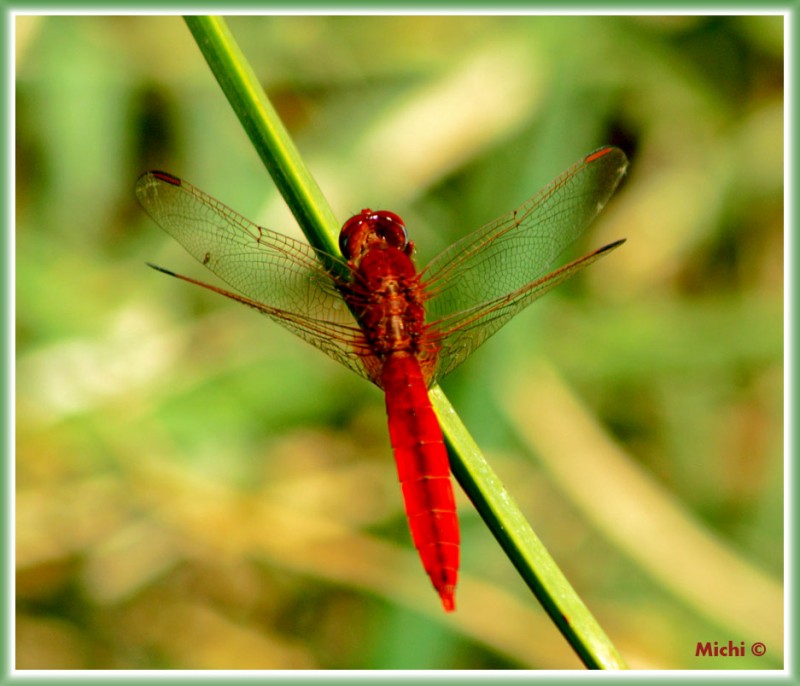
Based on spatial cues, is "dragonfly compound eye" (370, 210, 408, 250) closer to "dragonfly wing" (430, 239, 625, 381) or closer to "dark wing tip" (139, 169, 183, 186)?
"dragonfly wing" (430, 239, 625, 381)

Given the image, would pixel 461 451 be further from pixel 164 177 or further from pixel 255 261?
pixel 164 177

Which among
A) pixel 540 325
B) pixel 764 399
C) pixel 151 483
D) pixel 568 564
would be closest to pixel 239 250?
pixel 151 483

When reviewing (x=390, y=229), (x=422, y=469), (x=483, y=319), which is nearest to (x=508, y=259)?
(x=483, y=319)

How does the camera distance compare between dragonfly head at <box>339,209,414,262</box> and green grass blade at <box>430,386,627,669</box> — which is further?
dragonfly head at <box>339,209,414,262</box>

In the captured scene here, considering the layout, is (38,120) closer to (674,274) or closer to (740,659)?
(674,274)

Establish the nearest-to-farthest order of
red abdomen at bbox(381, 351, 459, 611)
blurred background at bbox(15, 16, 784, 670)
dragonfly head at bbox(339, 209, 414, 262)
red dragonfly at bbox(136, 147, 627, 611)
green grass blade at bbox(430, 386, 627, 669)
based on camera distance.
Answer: green grass blade at bbox(430, 386, 627, 669) → red abdomen at bbox(381, 351, 459, 611) → red dragonfly at bbox(136, 147, 627, 611) → dragonfly head at bbox(339, 209, 414, 262) → blurred background at bbox(15, 16, 784, 670)

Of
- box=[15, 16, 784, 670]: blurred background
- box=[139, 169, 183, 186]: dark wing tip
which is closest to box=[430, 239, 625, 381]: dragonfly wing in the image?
box=[15, 16, 784, 670]: blurred background

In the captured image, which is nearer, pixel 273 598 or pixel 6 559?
pixel 6 559
